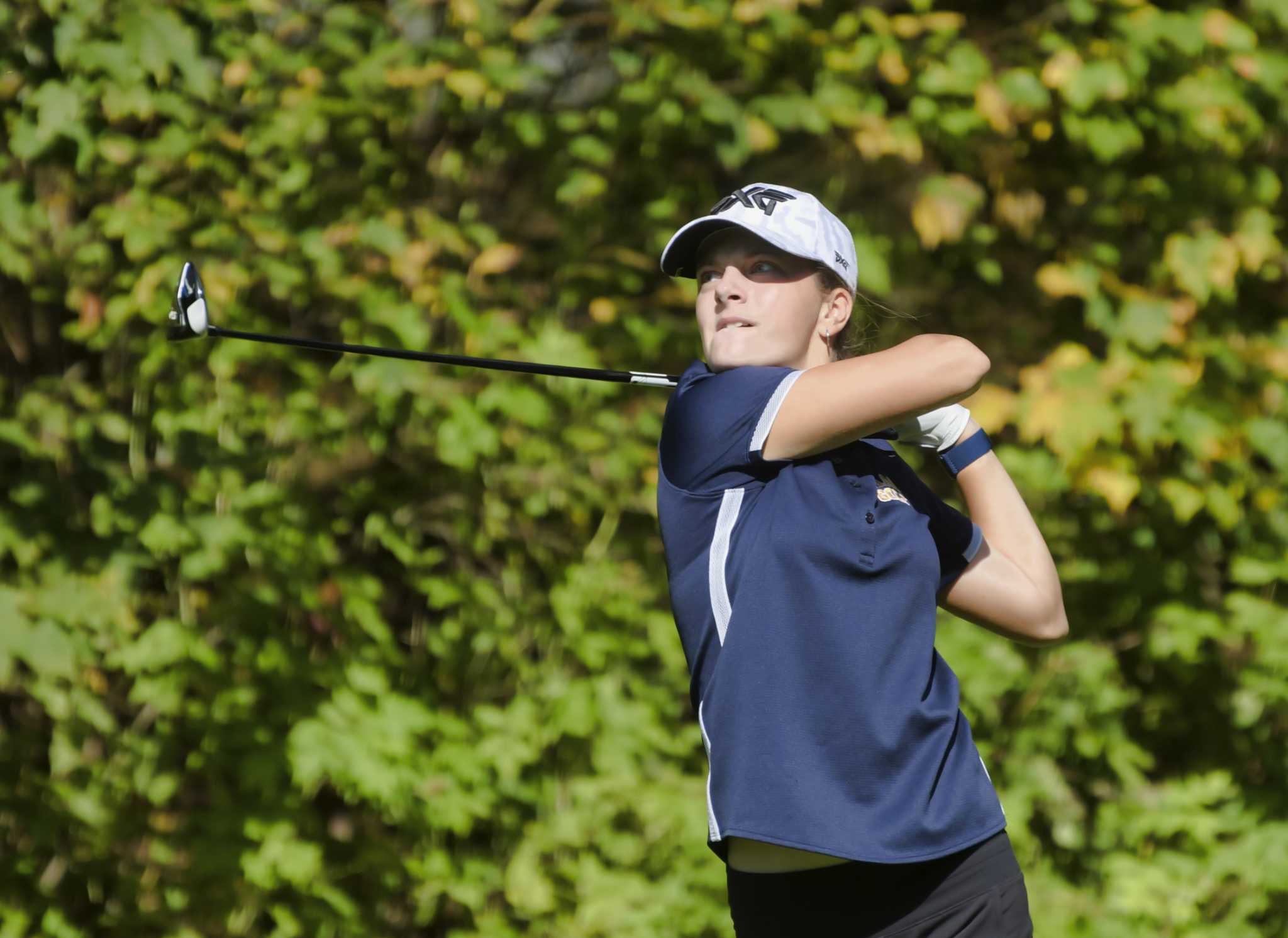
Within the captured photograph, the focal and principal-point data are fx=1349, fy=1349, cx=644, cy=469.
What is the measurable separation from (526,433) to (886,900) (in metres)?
2.26

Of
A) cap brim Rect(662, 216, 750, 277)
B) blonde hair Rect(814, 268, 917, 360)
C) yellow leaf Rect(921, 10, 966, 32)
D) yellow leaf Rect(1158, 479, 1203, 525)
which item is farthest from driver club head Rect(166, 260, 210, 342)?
yellow leaf Rect(1158, 479, 1203, 525)

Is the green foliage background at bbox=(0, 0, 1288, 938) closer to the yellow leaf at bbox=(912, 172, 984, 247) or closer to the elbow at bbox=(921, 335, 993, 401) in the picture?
the yellow leaf at bbox=(912, 172, 984, 247)

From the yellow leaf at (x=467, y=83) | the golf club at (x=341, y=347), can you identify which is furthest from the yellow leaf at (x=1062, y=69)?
the golf club at (x=341, y=347)

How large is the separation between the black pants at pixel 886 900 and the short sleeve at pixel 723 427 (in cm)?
55

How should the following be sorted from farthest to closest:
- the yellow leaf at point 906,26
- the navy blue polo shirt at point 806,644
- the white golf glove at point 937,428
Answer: the yellow leaf at point 906,26
the white golf glove at point 937,428
the navy blue polo shirt at point 806,644

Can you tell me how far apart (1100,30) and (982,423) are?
4.03 ft

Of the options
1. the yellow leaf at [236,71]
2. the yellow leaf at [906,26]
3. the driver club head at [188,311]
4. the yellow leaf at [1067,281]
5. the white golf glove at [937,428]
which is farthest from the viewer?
the yellow leaf at [1067,281]

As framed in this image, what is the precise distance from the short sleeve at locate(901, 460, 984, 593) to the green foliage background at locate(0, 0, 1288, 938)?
1.74m

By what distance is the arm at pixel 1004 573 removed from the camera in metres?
2.16

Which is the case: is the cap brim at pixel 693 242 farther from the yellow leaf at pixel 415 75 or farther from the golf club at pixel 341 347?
the yellow leaf at pixel 415 75

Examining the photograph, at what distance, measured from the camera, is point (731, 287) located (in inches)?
80.0

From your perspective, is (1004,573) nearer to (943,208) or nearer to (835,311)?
(835,311)

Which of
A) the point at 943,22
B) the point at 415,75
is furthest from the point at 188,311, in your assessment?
the point at 943,22

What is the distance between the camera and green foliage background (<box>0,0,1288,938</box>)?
3613 mm
